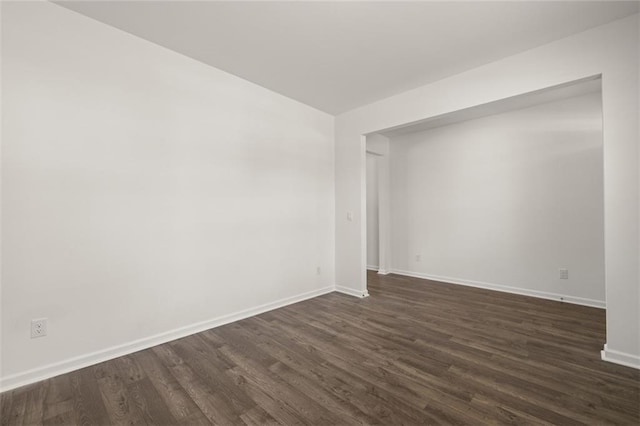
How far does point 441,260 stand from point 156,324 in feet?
14.1

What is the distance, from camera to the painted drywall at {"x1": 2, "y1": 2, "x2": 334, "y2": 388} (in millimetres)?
1900

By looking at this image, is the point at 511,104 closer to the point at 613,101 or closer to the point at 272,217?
the point at 613,101

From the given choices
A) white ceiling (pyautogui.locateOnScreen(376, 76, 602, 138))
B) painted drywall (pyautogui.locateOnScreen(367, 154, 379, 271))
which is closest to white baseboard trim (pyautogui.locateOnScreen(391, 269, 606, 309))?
painted drywall (pyautogui.locateOnScreen(367, 154, 379, 271))

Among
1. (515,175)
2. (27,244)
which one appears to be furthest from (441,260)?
(27,244)

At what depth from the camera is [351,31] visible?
90.2 inches

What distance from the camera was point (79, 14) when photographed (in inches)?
83.5

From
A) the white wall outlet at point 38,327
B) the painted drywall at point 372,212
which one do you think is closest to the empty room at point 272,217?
the white wall outlet at point 38,327

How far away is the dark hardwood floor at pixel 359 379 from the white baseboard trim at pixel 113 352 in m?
0.07

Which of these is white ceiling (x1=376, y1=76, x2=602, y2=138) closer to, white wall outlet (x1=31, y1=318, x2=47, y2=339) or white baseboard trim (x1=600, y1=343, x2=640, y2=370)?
white baseboard trim (x1=600, y1=343, x2=640, y2=370)

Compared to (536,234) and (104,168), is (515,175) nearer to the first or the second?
(536,234)

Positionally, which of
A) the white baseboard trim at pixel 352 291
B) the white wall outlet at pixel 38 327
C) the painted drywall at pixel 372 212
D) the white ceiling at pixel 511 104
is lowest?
the white baseboard trim at pixel 352 291

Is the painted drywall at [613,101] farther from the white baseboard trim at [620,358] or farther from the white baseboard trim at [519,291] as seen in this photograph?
the white baseboard trim at [519,291]

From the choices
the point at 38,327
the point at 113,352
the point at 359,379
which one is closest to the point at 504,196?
the point at 359,379

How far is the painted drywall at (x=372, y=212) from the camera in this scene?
19.1ft
